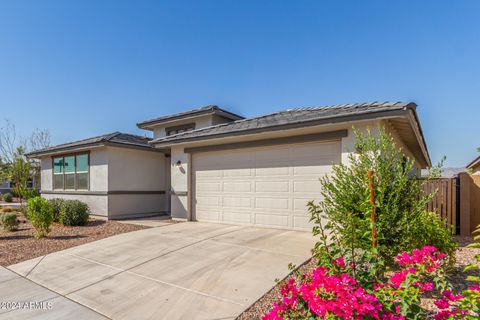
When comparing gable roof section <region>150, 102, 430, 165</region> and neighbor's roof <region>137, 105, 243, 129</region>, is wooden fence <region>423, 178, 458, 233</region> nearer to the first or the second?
gable roof section <region>150, 102, 430, 165</region>

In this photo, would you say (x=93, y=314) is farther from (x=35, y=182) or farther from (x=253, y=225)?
(x=35, y=182)

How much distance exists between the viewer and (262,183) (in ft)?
26.9

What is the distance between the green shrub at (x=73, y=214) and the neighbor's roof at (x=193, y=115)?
637 centimetres

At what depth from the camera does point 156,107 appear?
64.5 ft

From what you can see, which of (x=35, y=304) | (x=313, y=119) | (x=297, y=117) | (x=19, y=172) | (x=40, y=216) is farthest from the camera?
(x=19, y=172)

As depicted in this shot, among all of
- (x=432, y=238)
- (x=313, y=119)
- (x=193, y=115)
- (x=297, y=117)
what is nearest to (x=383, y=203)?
(x=432, y=238)

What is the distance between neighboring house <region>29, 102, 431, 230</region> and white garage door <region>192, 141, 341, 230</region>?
3cm

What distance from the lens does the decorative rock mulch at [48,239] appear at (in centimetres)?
604

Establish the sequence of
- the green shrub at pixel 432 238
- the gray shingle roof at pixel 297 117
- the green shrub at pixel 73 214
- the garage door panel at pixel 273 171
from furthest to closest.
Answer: the green shrub at pixel 73 214, the garage door panel at pixel 273 171, the gray shingle roof at pixel 297 117, the green shrub at pixel 432 238

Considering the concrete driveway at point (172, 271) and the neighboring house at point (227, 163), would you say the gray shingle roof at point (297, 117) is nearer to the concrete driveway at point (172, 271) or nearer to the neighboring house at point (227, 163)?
the neighboring house at point (227, 163)

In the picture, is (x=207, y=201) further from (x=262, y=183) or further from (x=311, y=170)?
(x=311, y=170)

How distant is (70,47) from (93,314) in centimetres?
1177

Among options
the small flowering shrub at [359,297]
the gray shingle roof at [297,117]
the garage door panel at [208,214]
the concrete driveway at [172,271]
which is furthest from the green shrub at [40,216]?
the small flowering shrub at [359,297]

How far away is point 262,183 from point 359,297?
20.4ft
